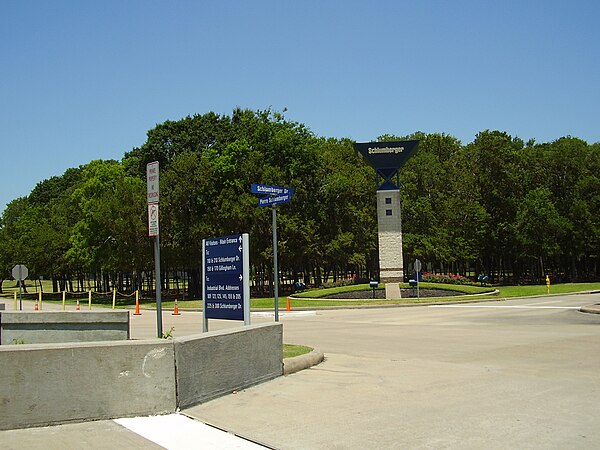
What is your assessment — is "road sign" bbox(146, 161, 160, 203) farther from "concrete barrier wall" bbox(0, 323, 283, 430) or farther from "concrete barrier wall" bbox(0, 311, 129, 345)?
"concrete barrier wall" bbox(0, 311, 129, 345)

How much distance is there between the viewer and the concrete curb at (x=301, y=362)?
423 inches

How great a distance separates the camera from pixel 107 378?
7680 millimetres

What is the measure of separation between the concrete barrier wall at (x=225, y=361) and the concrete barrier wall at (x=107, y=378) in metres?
0.01

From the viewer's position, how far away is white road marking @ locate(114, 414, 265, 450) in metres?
6.59

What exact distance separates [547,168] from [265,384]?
63.4 meters

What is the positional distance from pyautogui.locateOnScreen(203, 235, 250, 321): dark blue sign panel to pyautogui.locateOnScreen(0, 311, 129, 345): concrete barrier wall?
7.63ft

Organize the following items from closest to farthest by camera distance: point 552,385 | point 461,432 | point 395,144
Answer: point 461,432 < point 552,385 < point 395,144

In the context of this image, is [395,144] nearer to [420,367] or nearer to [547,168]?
[547,168]

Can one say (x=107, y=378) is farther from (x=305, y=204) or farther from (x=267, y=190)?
(x=305, y=204)

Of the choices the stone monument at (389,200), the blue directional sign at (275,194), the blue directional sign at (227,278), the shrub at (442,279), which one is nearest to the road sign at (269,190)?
the blue directional sign at (275,194)

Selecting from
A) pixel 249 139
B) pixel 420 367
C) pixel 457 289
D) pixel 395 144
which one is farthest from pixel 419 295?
pixel 420 367

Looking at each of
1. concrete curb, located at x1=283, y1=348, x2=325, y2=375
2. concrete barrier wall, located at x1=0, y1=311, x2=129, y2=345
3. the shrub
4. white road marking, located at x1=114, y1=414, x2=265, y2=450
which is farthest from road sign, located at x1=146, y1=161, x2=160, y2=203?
the shrub

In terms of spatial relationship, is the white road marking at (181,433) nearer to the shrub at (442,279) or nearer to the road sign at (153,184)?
the road sign at (153,184)

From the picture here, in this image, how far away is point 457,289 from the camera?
41.2 metres
